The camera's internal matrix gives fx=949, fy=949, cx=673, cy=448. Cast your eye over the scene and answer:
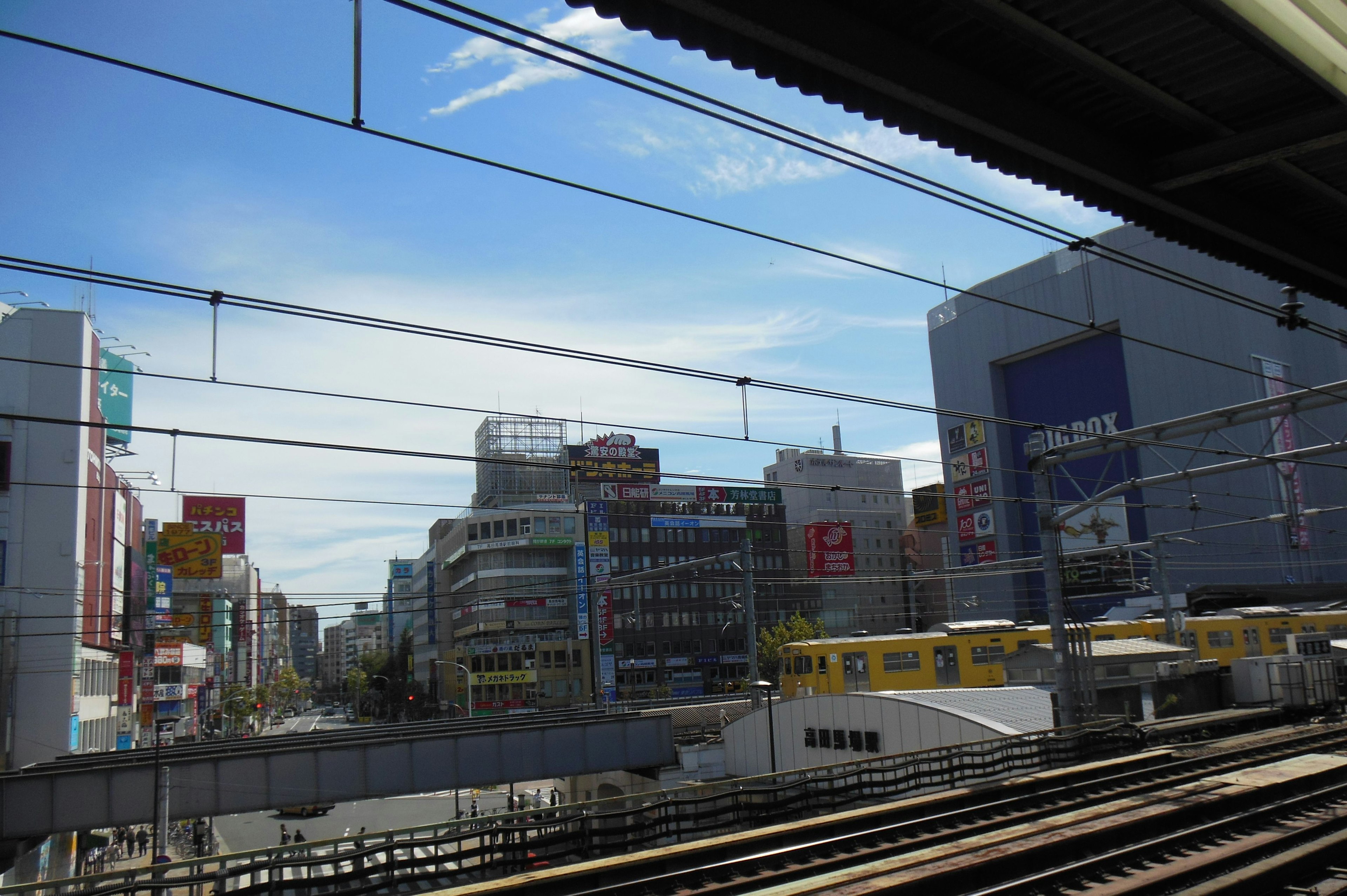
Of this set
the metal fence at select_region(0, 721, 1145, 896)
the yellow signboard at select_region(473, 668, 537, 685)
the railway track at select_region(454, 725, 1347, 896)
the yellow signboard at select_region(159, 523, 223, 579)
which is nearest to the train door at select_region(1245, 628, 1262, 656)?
the metal fence at select_region(0, 721, 1145, 896)

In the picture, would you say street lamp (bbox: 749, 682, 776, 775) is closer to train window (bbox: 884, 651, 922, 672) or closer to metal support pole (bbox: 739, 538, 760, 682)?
metal support pole (bbox: 739, 538, 760, 682)

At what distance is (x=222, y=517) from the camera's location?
79375 millimetres

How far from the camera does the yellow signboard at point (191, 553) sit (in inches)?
2694

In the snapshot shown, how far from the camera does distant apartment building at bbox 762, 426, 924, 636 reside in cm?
9856

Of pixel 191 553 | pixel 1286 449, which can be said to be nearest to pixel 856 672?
pixel 1286 449

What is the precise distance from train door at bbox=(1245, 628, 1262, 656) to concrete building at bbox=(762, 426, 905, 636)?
57.2 meters

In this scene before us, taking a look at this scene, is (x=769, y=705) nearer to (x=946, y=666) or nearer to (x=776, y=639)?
(x=946, y=666)

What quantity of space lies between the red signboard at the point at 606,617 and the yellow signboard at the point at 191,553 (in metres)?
28.0

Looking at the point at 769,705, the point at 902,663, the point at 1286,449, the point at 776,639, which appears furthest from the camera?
the point at 776,639

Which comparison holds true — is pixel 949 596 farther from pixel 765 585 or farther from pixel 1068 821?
pixel 1068 821

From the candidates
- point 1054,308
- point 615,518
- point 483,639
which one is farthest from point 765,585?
point 1054,308

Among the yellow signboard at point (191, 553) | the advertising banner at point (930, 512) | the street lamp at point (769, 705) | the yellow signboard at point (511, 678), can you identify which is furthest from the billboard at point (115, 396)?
the advertising banner at point (930, 512)

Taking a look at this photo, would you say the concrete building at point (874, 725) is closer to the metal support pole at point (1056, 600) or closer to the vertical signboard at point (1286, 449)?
the metal support pole at point (1056, 600)

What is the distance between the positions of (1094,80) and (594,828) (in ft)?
39.7
